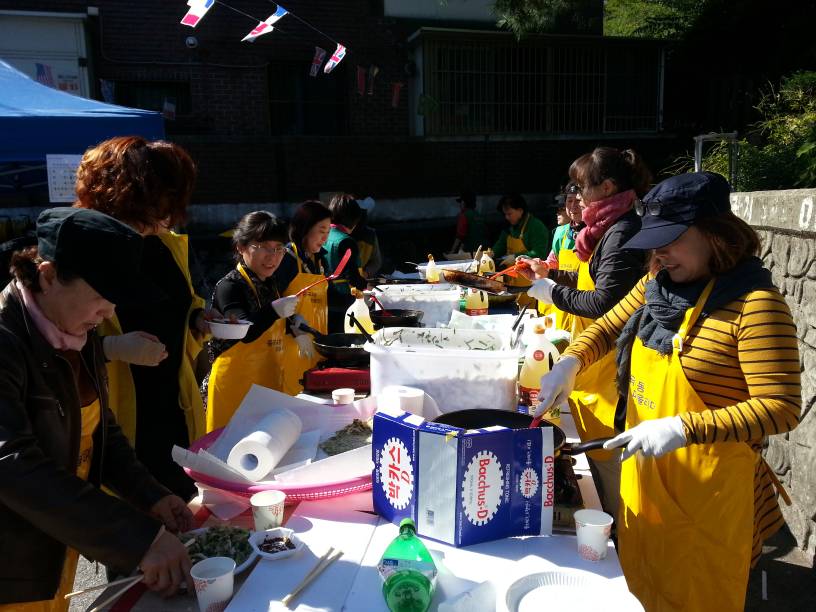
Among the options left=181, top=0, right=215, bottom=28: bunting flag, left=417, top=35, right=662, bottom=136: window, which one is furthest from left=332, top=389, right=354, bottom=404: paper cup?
left=417, top=35, right=662, bottom=136: window

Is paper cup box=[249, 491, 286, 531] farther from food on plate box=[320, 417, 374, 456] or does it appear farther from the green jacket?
the green jacket

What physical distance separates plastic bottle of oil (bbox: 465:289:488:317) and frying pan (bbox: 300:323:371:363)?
46.6 inches

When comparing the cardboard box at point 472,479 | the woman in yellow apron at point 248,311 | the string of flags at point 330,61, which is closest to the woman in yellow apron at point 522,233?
the woman in yellow apron at point 248,311

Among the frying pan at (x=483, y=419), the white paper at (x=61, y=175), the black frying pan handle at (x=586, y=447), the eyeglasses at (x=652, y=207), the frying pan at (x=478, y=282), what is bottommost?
the frying pan at (x=483, y=419)

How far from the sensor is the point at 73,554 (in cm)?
168

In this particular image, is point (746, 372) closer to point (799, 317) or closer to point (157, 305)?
point (799, 317)

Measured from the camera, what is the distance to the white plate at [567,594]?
1.32 m

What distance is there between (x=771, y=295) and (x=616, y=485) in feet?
4.35

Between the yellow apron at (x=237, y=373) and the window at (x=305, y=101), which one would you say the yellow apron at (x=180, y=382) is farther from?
the window at (x=305, y=101)

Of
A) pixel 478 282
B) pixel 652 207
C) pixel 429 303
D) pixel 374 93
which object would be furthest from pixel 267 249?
pixel 374 93

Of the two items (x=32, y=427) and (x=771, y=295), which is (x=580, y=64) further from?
(x=32, y=427)

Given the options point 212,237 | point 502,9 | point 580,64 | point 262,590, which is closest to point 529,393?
point 262,590

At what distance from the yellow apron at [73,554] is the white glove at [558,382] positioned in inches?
55.0

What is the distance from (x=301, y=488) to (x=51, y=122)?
3.53 metres
